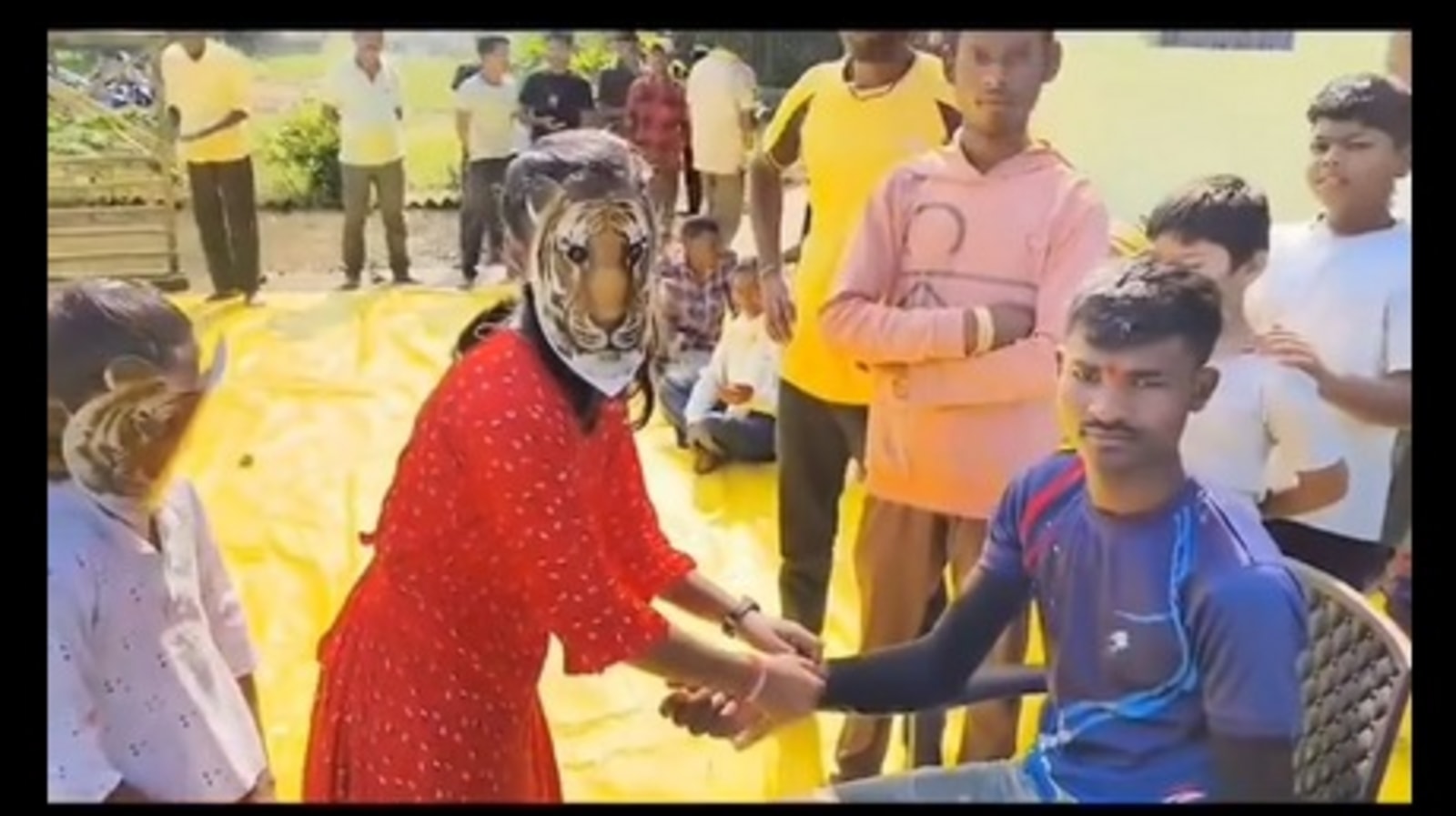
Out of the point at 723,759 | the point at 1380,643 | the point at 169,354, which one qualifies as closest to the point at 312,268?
the point at 169,354

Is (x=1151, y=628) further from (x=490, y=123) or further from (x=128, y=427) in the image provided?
(x=128, y=427)

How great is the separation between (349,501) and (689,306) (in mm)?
520

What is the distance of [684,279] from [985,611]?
1.96 feet

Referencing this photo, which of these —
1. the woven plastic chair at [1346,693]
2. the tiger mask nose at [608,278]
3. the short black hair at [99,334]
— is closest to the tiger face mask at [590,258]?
the tiger mask nose at [608,278]

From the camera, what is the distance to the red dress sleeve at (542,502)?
8.79 ft

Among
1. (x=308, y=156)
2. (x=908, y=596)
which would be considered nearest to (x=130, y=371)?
(x=308, y=156)

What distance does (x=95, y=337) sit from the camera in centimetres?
278

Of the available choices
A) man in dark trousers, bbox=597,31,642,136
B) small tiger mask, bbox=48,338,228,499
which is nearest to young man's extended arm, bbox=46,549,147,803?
small tiger mask, bbox=48,338,228,499

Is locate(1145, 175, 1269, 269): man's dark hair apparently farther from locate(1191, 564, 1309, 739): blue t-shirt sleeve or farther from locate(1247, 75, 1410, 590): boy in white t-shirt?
locate(1191, 564, 1309, 739): blue t-shirt sleeve

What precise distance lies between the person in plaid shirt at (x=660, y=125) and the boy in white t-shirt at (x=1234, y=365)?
2.05ft

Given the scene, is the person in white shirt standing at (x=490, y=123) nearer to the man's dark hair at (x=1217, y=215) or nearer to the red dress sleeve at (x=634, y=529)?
the red dress sleeve at (x=634, y=529)

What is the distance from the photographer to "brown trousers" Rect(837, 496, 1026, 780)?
287cm

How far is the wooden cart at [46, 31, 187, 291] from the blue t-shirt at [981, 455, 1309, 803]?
1.17 metres
